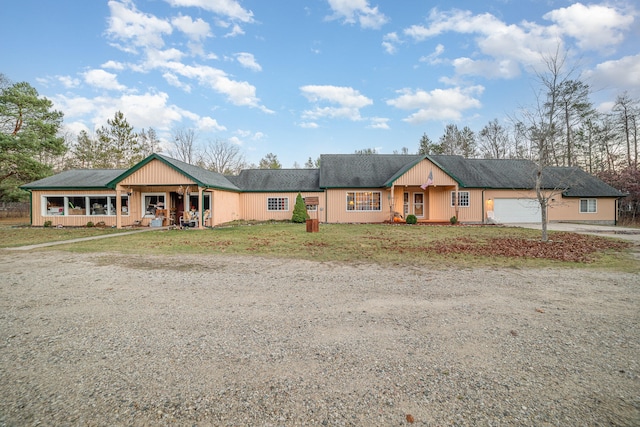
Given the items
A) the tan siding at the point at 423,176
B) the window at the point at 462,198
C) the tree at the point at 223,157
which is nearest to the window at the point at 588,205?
the window at the point at 462,198

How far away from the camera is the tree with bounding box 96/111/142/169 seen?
3588 centimetres

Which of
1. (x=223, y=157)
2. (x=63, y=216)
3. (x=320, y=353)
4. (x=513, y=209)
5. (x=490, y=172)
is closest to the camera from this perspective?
(x=320, y=353)

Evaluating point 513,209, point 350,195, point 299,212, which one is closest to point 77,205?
point 299,212

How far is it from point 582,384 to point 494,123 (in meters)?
44.5

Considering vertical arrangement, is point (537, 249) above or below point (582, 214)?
below

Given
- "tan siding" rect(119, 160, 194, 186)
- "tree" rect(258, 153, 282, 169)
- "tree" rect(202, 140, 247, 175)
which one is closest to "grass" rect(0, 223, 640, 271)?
"tan siding" rect(119, 160, 194, 186)

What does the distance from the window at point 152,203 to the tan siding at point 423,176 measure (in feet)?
57.9

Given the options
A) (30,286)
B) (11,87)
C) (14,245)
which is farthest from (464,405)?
(11,87)

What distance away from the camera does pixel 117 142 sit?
36438mm

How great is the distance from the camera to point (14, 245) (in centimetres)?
1146

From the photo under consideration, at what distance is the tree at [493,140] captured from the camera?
1526 inches

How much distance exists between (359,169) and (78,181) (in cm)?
2187

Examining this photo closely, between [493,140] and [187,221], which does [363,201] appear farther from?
[493,140]

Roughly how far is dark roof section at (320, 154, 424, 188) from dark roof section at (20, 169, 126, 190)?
1621 centimetres
